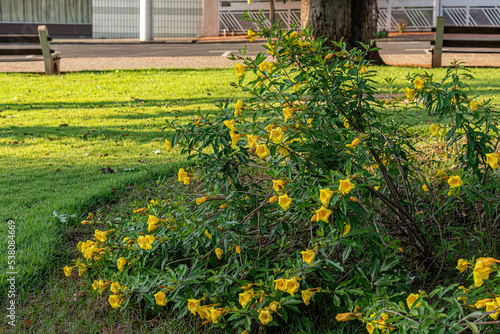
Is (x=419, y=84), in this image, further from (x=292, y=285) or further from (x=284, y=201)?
(x=292, y=285)

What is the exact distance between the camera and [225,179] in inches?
98.1

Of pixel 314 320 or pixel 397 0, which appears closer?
pixel 314 320

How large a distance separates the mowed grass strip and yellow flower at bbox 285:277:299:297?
5.55 ft

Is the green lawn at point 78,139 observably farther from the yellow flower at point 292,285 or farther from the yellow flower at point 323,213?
the yellow flower at point 323,213

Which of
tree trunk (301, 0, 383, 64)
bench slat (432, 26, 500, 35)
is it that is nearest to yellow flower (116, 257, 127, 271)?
tree trunk (301, 0, 383, 64)

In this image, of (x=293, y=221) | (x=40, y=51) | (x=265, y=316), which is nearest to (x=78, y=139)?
(x=293, y=221)

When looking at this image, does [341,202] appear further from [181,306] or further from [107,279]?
[107,279]

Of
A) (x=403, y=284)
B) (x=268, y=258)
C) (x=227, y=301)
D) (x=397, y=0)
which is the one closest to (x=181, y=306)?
(x=227, y=301)

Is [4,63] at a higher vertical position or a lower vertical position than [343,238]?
higher

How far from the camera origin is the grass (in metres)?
2.76

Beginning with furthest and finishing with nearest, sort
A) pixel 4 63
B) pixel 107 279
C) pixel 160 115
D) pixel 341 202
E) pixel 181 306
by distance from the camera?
pixel 4 63
pixel 160 115
pixel 107 279
pixel 181 306
pixel 341 202

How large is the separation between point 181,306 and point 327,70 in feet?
4.43

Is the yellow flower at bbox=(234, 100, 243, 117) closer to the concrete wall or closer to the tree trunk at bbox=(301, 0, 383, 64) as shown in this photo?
the tree trunk at bbox=(301, 0, 383, 64)

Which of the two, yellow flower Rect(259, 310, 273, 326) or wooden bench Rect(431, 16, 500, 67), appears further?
wooden bench Rect(431, 16, 500, 67)
